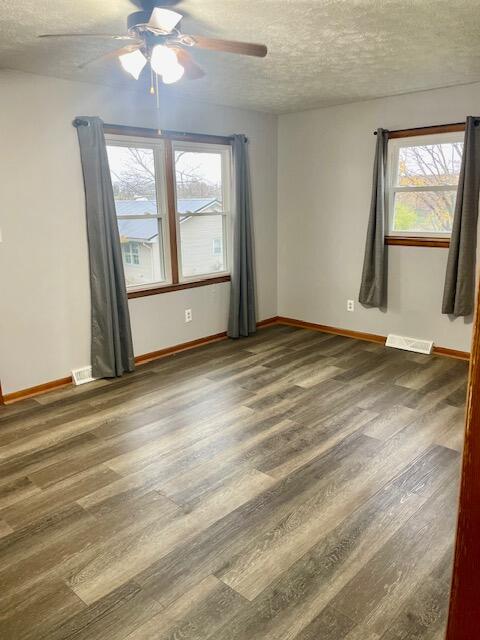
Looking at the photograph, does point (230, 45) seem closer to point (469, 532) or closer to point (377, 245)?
point (469, 532)

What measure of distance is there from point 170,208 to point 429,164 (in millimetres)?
2536

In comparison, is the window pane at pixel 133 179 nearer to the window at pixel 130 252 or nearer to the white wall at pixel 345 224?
the window at pixel 130 252

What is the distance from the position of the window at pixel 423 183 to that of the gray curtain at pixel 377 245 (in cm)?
→ 13

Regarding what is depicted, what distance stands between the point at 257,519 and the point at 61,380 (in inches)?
93.7

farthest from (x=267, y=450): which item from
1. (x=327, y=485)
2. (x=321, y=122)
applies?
(x=321, y=122)

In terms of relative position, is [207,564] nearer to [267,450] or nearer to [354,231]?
[267,450]

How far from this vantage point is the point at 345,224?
16.6 ft

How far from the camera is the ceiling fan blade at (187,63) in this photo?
8.02ft

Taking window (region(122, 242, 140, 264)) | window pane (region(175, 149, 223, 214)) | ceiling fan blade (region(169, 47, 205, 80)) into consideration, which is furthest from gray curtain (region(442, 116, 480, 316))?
window (region(122, 242, 140, 264))

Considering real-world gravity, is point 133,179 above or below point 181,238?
above

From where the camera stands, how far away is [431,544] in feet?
6.87

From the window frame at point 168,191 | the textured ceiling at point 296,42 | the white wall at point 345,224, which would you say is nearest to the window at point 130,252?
the window frame at point 168,191

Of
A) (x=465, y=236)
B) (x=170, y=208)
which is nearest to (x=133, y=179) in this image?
(x=170, y=208)

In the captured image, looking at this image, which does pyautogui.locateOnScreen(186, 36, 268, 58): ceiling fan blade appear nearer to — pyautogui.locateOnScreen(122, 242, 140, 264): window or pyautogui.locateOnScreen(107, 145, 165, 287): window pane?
pyautogui.locateOnScreen(107, 145, 165, 287): window pane
